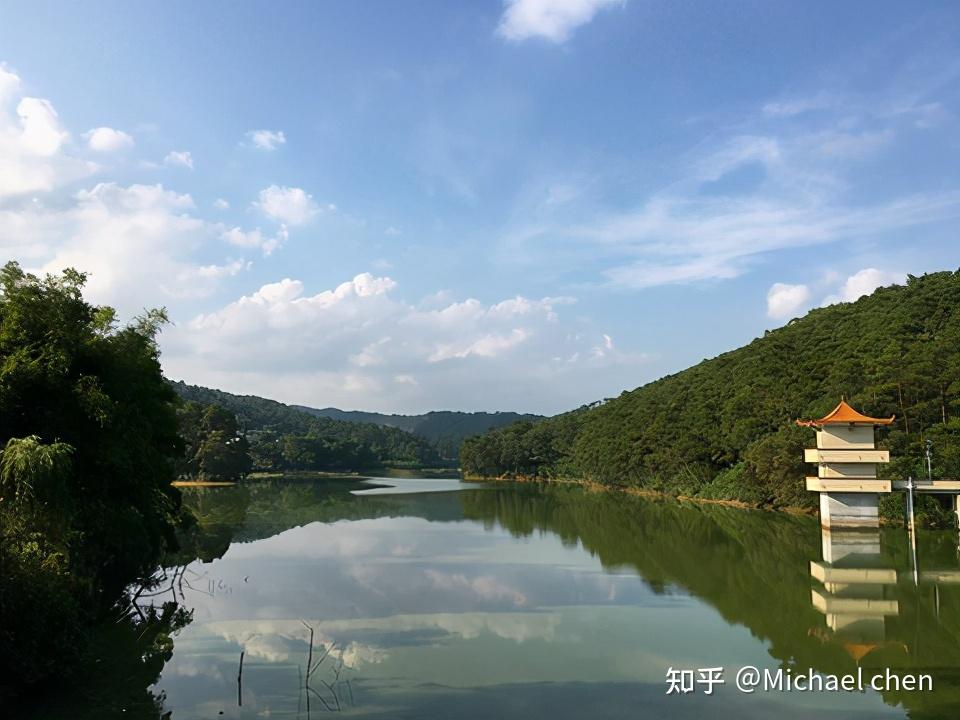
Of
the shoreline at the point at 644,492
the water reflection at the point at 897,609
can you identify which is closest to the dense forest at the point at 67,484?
the water reflection at the point at 897,609

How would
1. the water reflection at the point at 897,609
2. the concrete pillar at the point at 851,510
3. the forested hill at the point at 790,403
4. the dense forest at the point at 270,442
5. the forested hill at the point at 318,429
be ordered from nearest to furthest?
1. the water reflection at the point at 897,609
2. the concrete pillar at the point at 851,510
3. the forested hill at the point at 790,403
4. the dense forest at the point at 270,442
5. the forested hill at the point at 318,429

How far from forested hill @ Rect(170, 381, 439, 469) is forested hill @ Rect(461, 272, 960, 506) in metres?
47.9

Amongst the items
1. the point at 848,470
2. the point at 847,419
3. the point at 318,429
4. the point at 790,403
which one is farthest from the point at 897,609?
the point at 318,429

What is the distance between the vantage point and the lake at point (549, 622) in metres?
9.23

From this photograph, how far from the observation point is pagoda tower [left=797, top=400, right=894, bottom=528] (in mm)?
26438

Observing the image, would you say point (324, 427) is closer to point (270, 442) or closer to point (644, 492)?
point (270, 442)

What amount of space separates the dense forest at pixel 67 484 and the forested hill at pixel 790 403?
26.8 metres

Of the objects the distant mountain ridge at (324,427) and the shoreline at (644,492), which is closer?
the shoreline at (644,492)

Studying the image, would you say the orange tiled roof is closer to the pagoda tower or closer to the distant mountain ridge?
the pagoda tower

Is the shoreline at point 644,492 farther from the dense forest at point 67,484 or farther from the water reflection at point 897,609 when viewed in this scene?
the dense forest at point 67,484

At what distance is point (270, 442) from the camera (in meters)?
92.2

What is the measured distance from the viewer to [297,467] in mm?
86500

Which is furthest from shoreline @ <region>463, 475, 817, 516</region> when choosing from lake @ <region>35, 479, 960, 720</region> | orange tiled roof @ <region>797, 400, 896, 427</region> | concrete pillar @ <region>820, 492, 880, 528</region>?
orange tiled roof @ <region>797, 400, 896, 427</region>

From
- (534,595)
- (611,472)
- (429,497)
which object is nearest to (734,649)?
(534,595)
